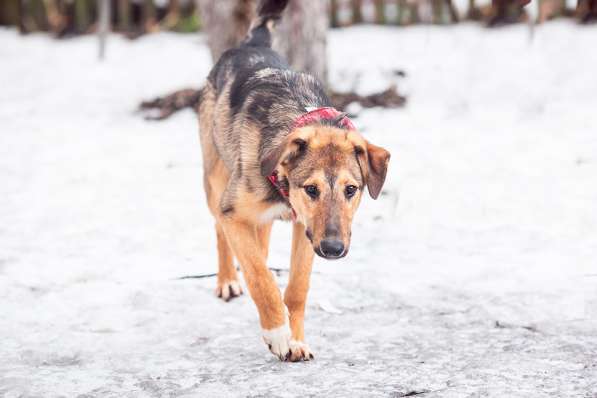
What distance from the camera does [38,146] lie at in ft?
29.7

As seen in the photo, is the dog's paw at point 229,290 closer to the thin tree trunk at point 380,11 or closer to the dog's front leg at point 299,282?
the dog's front leg at point 299,282

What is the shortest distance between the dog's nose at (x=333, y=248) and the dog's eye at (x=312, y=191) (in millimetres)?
272

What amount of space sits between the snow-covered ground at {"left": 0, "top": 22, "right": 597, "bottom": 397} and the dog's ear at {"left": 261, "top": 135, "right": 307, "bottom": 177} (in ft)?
3.24

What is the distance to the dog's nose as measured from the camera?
147 inches

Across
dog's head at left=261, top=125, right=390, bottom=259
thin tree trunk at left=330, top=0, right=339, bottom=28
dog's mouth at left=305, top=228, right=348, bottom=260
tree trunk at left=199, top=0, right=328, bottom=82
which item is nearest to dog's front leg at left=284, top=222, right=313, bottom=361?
dog's head at left=261, top=125, right=390, bottom=259

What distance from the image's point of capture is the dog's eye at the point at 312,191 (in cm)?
391

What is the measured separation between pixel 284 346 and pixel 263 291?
0.30 m

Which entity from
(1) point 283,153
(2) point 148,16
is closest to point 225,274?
(1) point 283,153

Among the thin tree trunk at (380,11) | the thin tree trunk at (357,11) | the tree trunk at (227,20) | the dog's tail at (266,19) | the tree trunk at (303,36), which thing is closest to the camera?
→ the dog's tail at (266,19)

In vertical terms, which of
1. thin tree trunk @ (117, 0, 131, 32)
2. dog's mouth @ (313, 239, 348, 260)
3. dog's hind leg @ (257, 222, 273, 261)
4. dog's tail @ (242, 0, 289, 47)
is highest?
dog's tail @ (242, 0, 289, 47)

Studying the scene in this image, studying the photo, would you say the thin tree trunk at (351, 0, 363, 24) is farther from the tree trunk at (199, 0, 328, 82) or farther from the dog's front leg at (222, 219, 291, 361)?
the dog's front leg at (222, 219, 291, 361)

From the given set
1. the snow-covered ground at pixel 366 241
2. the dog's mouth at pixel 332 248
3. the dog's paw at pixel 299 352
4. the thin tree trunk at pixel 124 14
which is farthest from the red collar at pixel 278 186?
the thin tree trunk at pixel 124 14

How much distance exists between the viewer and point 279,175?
419 cm

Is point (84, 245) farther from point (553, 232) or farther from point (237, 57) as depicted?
point (553, 232)
